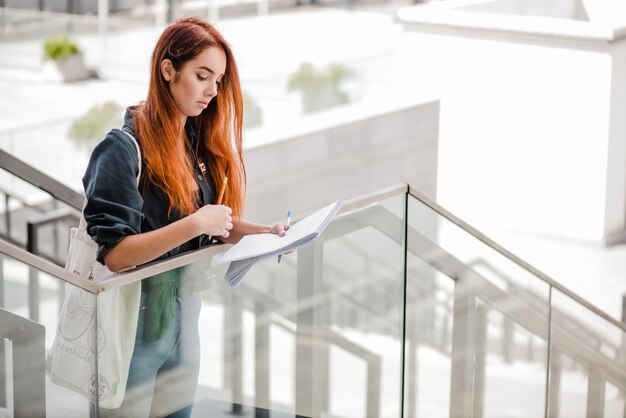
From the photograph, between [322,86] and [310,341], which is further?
[322,86]

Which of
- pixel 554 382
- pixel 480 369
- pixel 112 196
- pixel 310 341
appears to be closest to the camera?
pixel 112 196

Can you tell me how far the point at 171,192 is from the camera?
2580mm

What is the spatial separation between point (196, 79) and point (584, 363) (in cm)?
308

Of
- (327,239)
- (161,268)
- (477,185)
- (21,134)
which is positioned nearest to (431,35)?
(477,185)

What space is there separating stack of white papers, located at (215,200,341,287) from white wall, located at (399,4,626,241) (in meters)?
8.05

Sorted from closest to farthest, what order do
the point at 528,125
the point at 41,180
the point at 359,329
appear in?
the point at 359,329
the point at 41,180
the point at 528,125

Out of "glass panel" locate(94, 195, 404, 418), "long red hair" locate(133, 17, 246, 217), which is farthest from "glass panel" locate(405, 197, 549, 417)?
"long red hair" locate(133, 17, 246, 217)

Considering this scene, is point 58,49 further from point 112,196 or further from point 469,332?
point 112,196

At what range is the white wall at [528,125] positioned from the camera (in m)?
10.4

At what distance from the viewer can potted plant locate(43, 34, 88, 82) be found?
1620cm

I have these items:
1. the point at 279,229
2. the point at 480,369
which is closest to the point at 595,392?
the point at 480,369

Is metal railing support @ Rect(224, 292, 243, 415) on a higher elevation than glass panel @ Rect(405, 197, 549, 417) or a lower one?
higher

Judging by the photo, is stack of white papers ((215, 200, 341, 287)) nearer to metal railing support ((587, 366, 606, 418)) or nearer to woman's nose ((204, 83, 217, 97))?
woman's nose ((204, 83, 217, 97))

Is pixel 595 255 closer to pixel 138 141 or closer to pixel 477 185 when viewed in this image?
pixel 477 185
